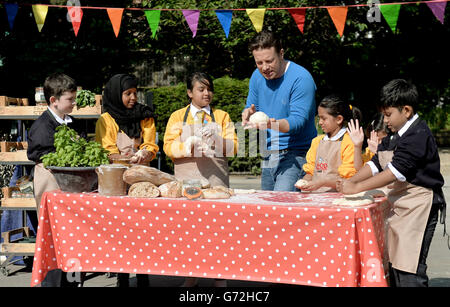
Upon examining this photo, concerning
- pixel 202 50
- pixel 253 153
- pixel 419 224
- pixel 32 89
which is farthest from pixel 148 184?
pixel 202 50

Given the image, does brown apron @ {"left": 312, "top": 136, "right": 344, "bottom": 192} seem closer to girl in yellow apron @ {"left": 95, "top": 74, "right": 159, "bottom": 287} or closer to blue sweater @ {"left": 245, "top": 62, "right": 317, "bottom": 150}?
blue sweater @ {"left": 245, "top": 62, "right": 317, "bottom": 150}

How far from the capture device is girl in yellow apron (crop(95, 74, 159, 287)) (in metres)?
4.64

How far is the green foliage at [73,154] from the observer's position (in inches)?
152

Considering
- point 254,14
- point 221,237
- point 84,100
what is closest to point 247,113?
point 221,237

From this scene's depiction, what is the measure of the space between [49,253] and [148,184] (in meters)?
0.83

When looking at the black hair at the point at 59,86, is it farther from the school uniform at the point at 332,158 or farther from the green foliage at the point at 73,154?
the school uniform at the point at 332,158

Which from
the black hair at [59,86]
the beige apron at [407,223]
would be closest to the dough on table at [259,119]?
the beige apron at [407,223]

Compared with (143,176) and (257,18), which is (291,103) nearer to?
(143,176)

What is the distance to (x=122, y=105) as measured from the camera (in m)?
4.72

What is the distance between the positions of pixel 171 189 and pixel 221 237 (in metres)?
0.50

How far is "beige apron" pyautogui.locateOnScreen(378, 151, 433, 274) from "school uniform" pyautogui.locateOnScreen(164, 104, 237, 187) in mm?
1351

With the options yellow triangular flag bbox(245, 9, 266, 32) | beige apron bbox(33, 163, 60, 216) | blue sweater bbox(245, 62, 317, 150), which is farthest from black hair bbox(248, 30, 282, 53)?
yellow triangular flag bbox(245, 9, 266, 32)

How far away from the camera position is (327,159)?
13.8 feet

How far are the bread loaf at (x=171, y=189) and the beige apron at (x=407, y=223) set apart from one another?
1.37 metres
